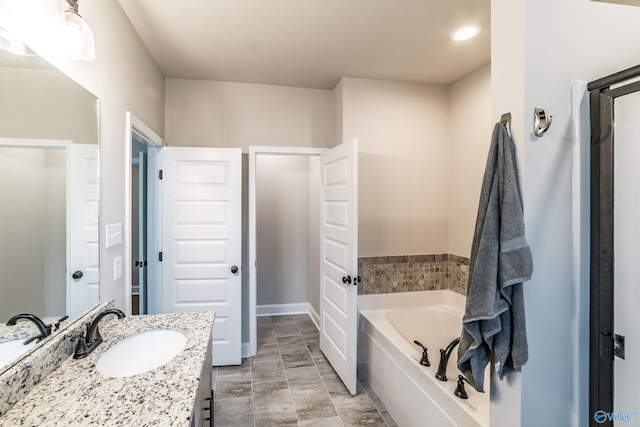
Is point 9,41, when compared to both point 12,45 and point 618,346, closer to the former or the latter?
point 12,45

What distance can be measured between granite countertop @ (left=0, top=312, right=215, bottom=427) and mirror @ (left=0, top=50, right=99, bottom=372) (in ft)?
0.49

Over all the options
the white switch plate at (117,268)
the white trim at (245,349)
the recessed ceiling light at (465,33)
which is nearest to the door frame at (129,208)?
the white switch plate at (117,268)

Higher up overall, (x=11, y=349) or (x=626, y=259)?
(x=626, y=259)

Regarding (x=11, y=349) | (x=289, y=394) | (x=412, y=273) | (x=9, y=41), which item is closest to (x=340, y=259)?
(x=412, y=273)

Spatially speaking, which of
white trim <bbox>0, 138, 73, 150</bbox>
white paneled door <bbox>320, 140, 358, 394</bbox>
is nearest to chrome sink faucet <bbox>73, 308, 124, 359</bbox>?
white trim <bbox>0, 138, 73, 150</bbox>

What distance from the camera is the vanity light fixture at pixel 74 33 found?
3.78ft

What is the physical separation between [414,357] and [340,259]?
91 centimetres

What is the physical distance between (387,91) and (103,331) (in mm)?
2811

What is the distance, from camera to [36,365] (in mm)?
1022

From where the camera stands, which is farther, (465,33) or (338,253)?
(338,253)

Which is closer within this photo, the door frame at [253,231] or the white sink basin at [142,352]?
the white sink basin at [142,352]

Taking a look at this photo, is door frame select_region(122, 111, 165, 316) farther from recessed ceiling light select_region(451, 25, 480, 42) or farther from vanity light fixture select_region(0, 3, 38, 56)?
recessed ceiling light select_region(451, 25, 480, 42)

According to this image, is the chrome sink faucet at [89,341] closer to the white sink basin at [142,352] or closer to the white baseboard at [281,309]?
the white sink basin at [142,352]

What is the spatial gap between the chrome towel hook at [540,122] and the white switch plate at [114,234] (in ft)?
6.74
